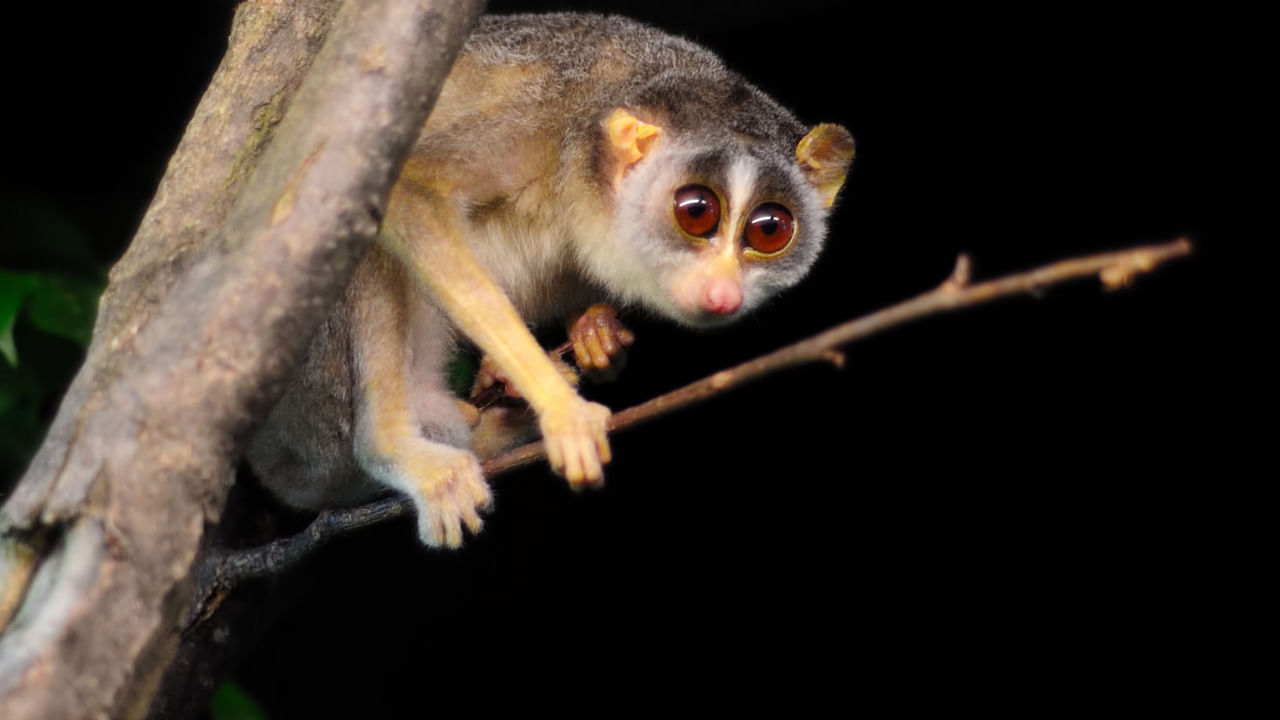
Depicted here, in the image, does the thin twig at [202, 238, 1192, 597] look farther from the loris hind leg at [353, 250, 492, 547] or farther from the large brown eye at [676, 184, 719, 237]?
the large brown eye at [676, 184, 719, 237]

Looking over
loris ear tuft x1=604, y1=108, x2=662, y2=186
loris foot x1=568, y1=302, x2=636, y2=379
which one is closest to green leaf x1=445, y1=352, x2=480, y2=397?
loris foot x1=568, y1=302, x2=636, y2=379

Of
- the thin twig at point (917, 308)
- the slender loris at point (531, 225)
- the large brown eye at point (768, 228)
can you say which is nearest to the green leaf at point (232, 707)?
the slender loris at point (531, 225)

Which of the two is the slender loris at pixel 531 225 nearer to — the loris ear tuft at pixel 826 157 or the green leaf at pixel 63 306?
the loris ear tuft at pixel 826 157

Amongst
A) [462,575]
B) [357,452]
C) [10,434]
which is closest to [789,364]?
[357,452]

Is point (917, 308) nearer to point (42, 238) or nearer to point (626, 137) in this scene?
point (626, 137)

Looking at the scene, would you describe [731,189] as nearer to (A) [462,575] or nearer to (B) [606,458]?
(B) [606,458]

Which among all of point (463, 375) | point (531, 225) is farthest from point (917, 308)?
point (463, 375)
